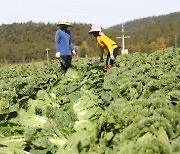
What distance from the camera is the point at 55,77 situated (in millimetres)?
9117

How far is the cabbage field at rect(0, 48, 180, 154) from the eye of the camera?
3295 mm

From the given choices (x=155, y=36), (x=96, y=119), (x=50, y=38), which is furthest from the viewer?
(x=155, y=36)

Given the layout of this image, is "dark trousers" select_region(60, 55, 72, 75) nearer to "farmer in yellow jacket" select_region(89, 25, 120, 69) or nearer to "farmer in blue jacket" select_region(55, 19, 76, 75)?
"farmer in blue jacket" select_region(55, 19, 76, 75)

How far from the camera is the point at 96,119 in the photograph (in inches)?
194

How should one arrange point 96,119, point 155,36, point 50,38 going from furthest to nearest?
point 155,36
point 50,38
point 96,119

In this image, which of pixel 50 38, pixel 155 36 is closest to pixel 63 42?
pixel 50 38

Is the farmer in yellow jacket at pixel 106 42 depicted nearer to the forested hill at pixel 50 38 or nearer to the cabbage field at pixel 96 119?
the cabbage field at pixel 96 119

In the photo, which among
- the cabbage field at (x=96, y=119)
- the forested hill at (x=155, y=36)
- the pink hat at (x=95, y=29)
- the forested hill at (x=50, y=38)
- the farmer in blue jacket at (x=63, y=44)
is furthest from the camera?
the forested hill at (x=155, y=36)

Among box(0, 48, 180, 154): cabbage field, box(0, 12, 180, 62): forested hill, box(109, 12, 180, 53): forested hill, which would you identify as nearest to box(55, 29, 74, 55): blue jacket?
box(0, 48, 180, 154): cabbage field

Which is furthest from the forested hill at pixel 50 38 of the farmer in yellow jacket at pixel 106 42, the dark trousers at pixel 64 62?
the farmer in yellow jacket at pixel 106 42

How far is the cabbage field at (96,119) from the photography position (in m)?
3.29

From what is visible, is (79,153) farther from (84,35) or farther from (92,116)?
(84,35)

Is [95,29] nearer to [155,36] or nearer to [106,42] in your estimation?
[106,42]

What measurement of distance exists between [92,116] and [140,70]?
2.62 m
